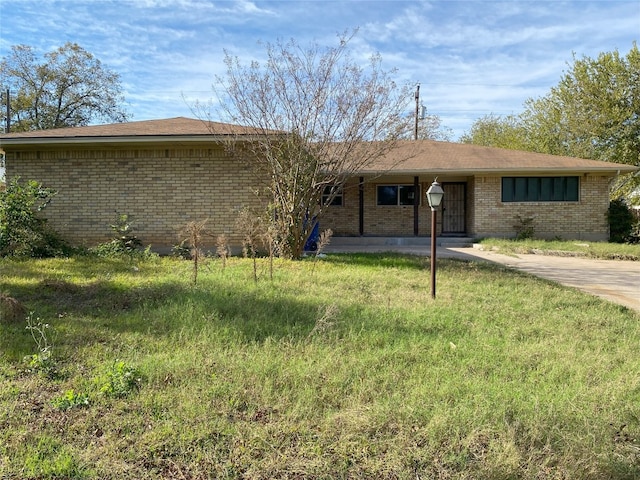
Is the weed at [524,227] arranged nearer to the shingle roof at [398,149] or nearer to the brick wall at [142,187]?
the shingle roof at [398,149]

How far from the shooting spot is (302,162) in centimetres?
1003

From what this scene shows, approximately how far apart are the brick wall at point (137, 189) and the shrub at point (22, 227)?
3.60 ft

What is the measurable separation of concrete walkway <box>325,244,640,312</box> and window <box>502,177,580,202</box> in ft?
12.8

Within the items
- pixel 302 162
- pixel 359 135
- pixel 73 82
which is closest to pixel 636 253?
pixel 359 135

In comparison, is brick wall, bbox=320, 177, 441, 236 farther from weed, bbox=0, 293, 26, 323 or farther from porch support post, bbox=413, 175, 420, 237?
weed, bbox=0, 293, 26, 323

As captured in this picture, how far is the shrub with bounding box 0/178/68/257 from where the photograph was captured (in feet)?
31.9

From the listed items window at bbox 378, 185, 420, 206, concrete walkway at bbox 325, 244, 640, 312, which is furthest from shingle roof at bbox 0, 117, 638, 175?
concrete walkway at bbox 325, 244, 640, 312

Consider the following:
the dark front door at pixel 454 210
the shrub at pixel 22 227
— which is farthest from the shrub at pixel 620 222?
the shrub at pixel 22 227

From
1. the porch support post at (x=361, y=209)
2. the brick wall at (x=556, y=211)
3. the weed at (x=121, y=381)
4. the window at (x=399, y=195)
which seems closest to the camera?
the weed at (x=121, y=381)

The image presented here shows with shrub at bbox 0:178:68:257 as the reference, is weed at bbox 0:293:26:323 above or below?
below

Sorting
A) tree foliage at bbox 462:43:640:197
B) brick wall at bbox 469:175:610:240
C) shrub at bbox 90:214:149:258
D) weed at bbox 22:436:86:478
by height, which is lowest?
weed at bbox 22:436:86:478

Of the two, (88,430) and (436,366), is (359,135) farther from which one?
(88,430)

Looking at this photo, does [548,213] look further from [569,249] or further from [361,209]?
[361,209]

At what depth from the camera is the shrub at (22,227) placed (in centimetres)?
973
